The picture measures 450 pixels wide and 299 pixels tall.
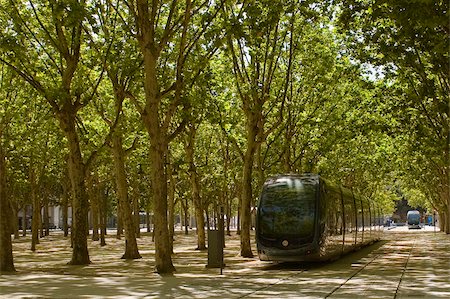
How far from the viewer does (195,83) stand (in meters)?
23.9

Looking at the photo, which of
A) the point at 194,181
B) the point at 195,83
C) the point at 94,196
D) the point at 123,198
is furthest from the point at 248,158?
the point at 94,196

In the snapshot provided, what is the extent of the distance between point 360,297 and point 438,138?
16.3m

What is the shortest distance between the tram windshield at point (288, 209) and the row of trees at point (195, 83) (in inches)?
146

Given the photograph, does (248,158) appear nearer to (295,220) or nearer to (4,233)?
(295,220)

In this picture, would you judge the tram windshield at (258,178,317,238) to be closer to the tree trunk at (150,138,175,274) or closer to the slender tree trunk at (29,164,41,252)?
the tree trunk at (150,138,175,274)

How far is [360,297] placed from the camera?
43.2 feet

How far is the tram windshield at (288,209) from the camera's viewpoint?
21953 mm

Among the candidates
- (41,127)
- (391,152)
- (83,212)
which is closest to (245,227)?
(83,212)

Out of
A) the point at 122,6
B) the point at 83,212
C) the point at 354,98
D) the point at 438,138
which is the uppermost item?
the point at 122,6

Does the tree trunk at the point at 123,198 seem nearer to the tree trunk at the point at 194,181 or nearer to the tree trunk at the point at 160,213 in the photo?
the tree trunk at the point at 194,181

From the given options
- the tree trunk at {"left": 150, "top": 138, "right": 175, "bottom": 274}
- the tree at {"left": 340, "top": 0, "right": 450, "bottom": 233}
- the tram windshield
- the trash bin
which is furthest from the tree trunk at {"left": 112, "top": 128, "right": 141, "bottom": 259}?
the tree at {"left": 340, "top": 0, "right": 450, "bottom": 233}

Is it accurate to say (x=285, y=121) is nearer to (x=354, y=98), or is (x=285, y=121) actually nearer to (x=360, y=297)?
(x=354, y=98)

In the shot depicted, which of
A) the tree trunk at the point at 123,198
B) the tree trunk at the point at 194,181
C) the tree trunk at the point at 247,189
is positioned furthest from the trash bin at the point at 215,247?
the tree trunk at the point at 194,181

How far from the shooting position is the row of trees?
1941 centimetres
